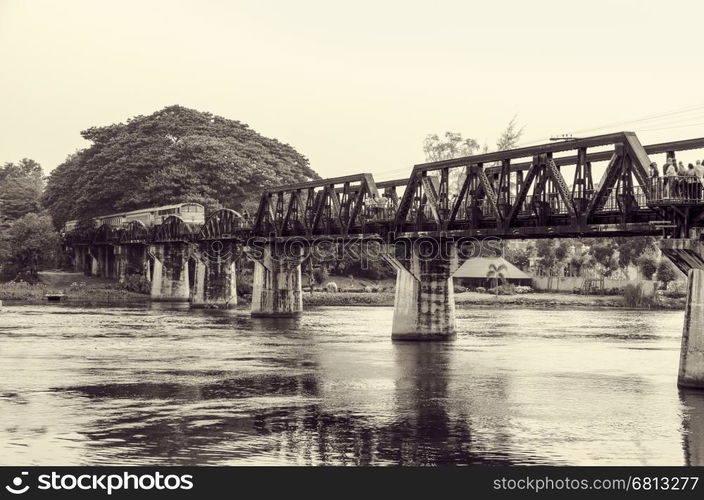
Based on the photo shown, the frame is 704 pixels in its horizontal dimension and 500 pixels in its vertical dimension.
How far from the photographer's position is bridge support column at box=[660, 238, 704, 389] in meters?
51.0

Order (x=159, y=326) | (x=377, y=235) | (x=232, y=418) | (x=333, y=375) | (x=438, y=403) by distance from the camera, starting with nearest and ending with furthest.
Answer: (x=232, y=418), (x=438, y=403), (x=333, y=375), (x=377, y=235), (x=159, y=326)

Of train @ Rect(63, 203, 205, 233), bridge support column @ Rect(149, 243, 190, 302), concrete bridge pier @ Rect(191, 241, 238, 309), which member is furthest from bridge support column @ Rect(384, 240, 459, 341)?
bridge support column @ Rect(149, 243, 190, 302)

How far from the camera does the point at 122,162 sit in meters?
178

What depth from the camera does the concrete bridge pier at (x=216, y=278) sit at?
139 metres

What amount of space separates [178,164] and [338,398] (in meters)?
124

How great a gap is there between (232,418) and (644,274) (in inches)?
5284

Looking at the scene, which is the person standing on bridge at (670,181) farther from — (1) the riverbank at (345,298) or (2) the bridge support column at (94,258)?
(2) the bridge support column at (94,258)

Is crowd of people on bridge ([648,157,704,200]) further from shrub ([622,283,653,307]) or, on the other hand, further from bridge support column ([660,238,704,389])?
shrub ([622,283,653,307])

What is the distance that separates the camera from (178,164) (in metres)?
173

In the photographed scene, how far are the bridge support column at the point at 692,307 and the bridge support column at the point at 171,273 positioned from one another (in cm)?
11093

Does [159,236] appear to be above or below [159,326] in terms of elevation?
above

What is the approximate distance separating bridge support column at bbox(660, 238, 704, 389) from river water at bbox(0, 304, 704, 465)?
5.33ft
